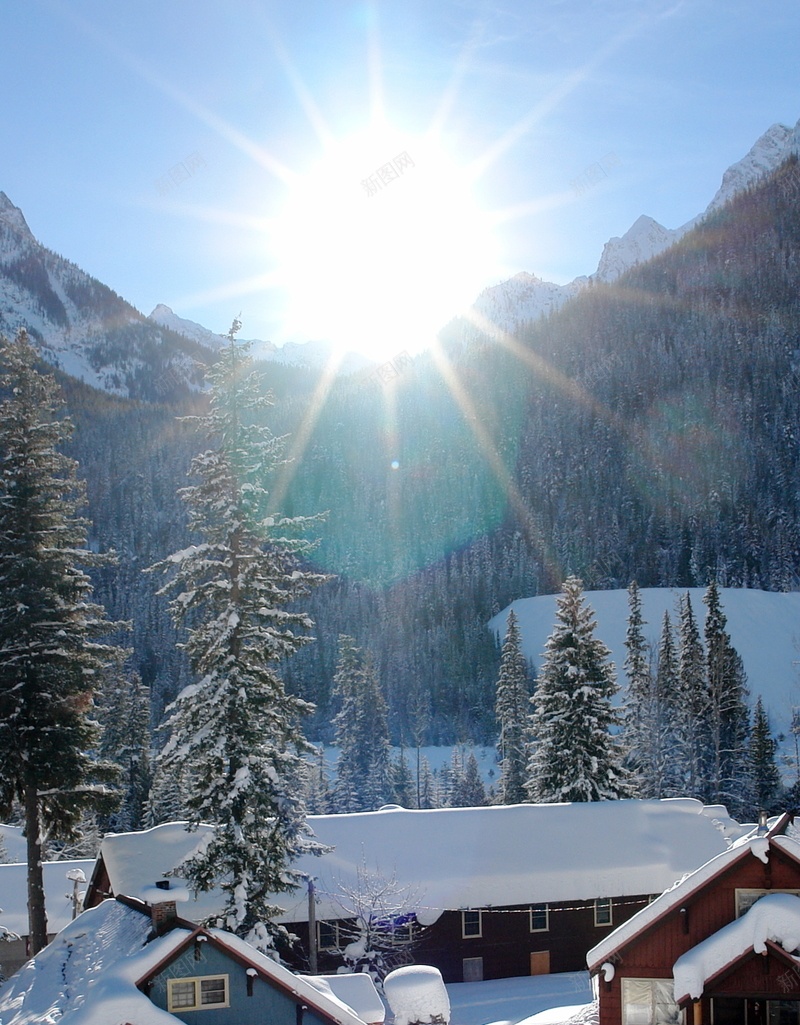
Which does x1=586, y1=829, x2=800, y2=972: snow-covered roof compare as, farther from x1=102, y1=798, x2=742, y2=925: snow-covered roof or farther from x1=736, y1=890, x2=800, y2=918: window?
x1=102, y1=798, x2=742, y2=925: snow-covered roof

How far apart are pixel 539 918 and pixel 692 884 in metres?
11.3

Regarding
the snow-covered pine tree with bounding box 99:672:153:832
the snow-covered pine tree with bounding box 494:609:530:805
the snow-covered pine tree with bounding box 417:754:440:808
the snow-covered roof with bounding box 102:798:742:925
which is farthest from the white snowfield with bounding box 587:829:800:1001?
the snow-covered pine tree with bounding box 417:754:440:808

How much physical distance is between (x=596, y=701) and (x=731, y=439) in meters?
154

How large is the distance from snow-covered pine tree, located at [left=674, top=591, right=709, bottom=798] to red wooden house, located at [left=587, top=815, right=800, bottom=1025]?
33.3m

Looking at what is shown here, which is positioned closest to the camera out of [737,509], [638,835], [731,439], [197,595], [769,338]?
[197,595]

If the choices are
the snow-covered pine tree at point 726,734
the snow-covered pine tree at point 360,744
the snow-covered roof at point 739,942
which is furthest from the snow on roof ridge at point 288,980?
the snow-covered pine tree at point 360,744

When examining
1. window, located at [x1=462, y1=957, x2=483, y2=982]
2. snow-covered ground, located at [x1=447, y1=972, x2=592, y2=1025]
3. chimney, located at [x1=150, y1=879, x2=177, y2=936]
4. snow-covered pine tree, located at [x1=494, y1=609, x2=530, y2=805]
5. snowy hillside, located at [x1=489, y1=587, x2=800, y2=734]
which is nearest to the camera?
chimney, located at [x1=150, y1=879, x2=177, y2=936]

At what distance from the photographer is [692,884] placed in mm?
16453

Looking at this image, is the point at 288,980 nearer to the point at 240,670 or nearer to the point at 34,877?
the point at 240,670

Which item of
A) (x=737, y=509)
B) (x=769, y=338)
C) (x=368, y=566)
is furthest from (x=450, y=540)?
(x=769, y=338)

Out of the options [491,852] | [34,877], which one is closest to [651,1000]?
[491,852]

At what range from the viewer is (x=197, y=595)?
19.2 metres

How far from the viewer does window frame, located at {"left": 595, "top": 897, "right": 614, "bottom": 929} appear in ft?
87.4

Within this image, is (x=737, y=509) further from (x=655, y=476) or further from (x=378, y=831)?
(x=378, y=831)
